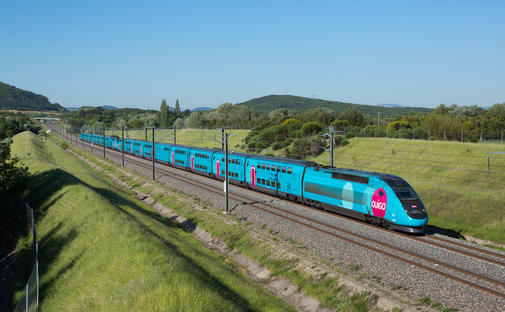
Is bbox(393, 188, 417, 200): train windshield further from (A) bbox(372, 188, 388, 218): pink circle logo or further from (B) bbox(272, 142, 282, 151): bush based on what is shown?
(B) bbox(272, 142, 282, 151): bush

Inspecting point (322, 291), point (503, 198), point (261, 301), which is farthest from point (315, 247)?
point (503, 198)

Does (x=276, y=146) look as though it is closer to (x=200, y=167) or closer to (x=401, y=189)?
(x=200, y=167)

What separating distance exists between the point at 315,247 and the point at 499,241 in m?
14.2

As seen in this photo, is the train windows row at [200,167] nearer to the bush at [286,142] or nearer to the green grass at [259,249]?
the green grass at [259,249]

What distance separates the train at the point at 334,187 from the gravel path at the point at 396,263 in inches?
37.1

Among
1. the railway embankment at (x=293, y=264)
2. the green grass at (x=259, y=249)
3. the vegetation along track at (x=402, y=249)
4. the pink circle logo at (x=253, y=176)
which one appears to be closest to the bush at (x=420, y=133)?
the pink circle logo at (x=253, y=176)

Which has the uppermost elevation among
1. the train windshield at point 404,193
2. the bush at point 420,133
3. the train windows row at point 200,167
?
the bush at point 420,133

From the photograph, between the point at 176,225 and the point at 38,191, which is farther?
the point at 38,191

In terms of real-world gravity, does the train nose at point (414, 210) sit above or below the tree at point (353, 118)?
below

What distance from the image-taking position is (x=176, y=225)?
30.6 m

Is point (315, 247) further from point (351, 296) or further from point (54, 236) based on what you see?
point (54, 236)

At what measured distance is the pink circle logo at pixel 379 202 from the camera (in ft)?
75.8

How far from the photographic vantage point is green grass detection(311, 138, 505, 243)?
29.7 meters

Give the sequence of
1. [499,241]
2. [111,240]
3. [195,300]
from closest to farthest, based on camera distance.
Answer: [195,300]
[111,240]
[499,241]
